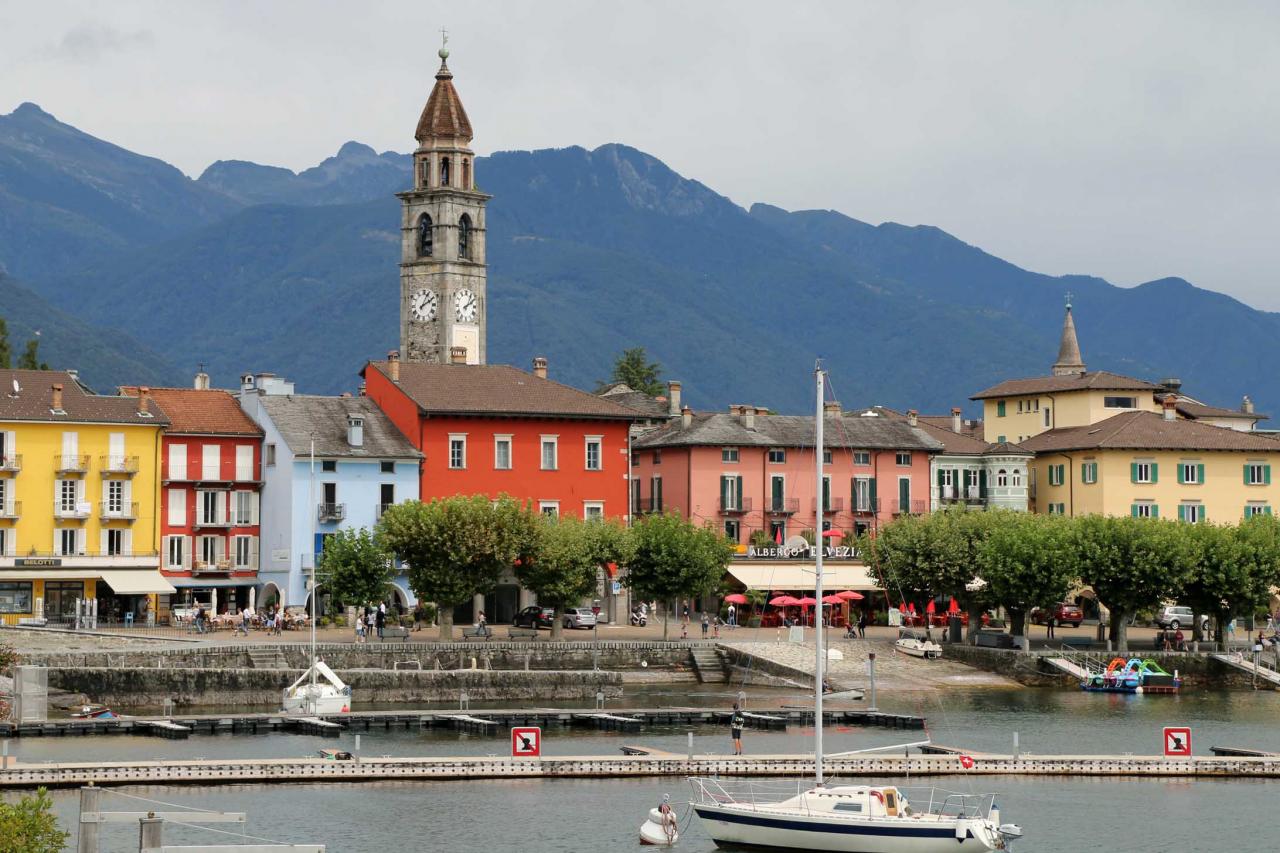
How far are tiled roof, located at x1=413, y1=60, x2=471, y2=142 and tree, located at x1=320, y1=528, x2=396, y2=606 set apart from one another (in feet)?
175

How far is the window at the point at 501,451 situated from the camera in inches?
3989

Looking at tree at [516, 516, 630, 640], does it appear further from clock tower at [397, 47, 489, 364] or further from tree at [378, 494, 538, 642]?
clock tower at [397, 47, 489, 364]

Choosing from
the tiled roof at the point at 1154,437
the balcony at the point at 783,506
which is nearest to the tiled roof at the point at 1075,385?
the tiled roof at the point at 1154,437

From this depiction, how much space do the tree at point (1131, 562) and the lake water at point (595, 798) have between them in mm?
18746

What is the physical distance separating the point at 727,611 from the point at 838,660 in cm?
1608

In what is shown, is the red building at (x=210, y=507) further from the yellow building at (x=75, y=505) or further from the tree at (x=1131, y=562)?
the tree at (x=1131, y=562)

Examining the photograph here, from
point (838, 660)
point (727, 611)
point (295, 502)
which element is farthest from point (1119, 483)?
point (295, 502)

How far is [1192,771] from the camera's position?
203 ft

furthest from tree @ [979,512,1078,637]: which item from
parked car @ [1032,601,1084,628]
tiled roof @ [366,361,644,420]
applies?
tiled roof @ [366,361,644,420]

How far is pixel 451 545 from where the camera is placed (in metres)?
87.6

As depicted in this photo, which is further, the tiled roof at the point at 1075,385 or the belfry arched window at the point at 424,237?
the belfry arched window at the point at 424,237

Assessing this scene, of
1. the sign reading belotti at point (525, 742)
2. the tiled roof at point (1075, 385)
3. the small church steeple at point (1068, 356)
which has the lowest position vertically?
the sign reading belotti at point (525, 742)

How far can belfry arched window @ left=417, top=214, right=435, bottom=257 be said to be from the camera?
13888 cm

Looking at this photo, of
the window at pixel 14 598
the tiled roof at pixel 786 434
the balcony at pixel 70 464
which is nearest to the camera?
the window at pixel 14 598
